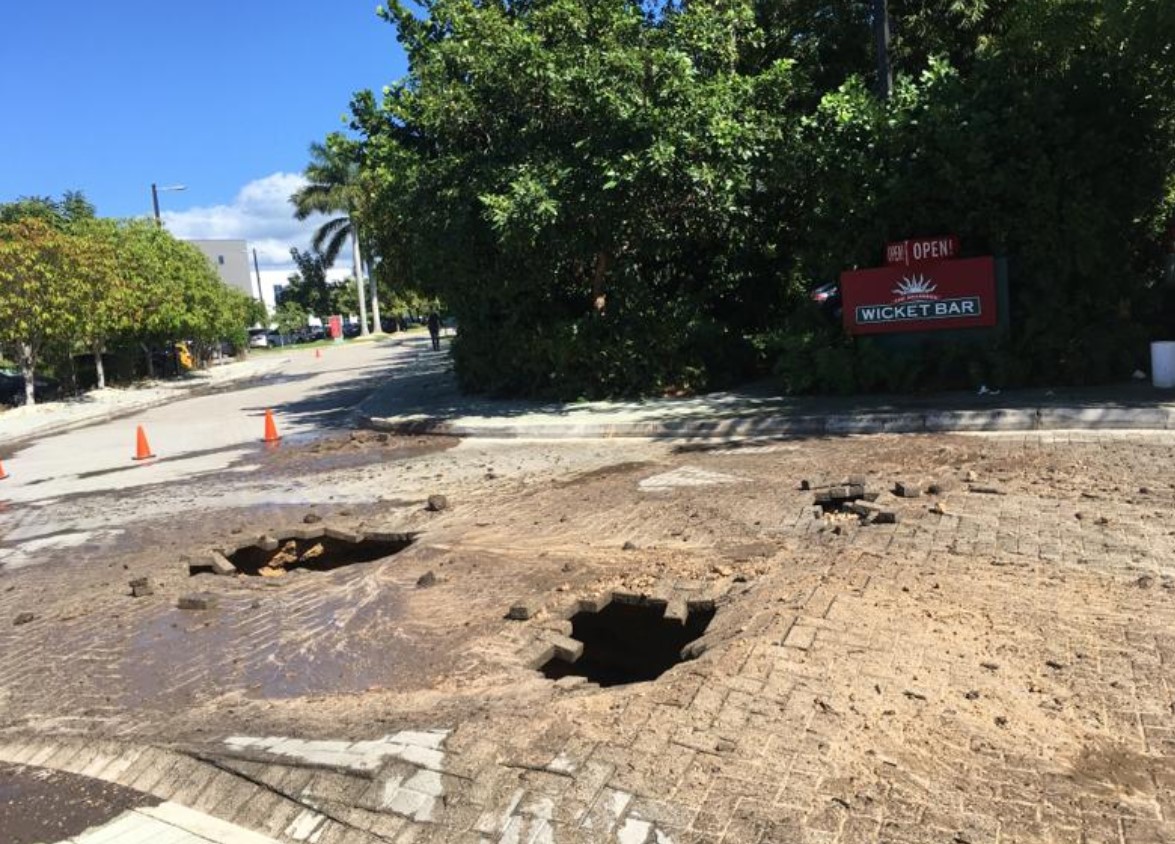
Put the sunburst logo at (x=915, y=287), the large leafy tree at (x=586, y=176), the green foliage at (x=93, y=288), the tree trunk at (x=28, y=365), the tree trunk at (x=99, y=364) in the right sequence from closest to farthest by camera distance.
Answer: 1. the sunburst logo at (x=915, y=287)
2. the large leafy tree at (x=586, y=176)
3. the green foliage at (x=93, y=288)
4. the tree trunk at (x=28, y=365)
5. the tree trunk at (x=99, y=364)

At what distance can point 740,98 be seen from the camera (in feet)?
46.3

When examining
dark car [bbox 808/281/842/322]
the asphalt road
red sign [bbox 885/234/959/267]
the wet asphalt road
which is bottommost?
the wet asphalt road

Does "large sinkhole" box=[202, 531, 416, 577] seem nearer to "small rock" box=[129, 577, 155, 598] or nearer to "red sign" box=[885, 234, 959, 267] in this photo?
"small rock" box=[129, 577, 155, 598]

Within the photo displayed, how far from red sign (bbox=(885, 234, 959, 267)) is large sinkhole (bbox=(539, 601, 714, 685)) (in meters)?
9.63

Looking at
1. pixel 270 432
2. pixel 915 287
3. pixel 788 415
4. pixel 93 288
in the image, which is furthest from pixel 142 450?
pixel 93 288

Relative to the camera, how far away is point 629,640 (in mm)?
5562

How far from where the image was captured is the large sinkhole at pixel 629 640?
523 centimetres

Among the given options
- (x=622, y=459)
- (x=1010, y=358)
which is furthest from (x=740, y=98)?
(x=622, y=459)

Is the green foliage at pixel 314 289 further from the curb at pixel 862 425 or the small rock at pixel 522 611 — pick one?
the small rock at pixel 522 611

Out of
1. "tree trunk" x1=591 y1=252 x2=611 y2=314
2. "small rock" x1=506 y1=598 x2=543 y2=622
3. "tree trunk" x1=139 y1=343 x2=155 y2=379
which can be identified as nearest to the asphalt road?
"tree trunk" x1=591 y1=252 x2=611 y2=314

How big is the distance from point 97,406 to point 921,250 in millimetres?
22775

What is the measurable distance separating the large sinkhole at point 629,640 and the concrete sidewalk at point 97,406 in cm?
1868

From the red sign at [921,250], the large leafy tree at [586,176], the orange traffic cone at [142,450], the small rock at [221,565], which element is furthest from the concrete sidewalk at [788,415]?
the small rock at [221,565]

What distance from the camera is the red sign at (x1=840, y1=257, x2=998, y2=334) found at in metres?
12.8
